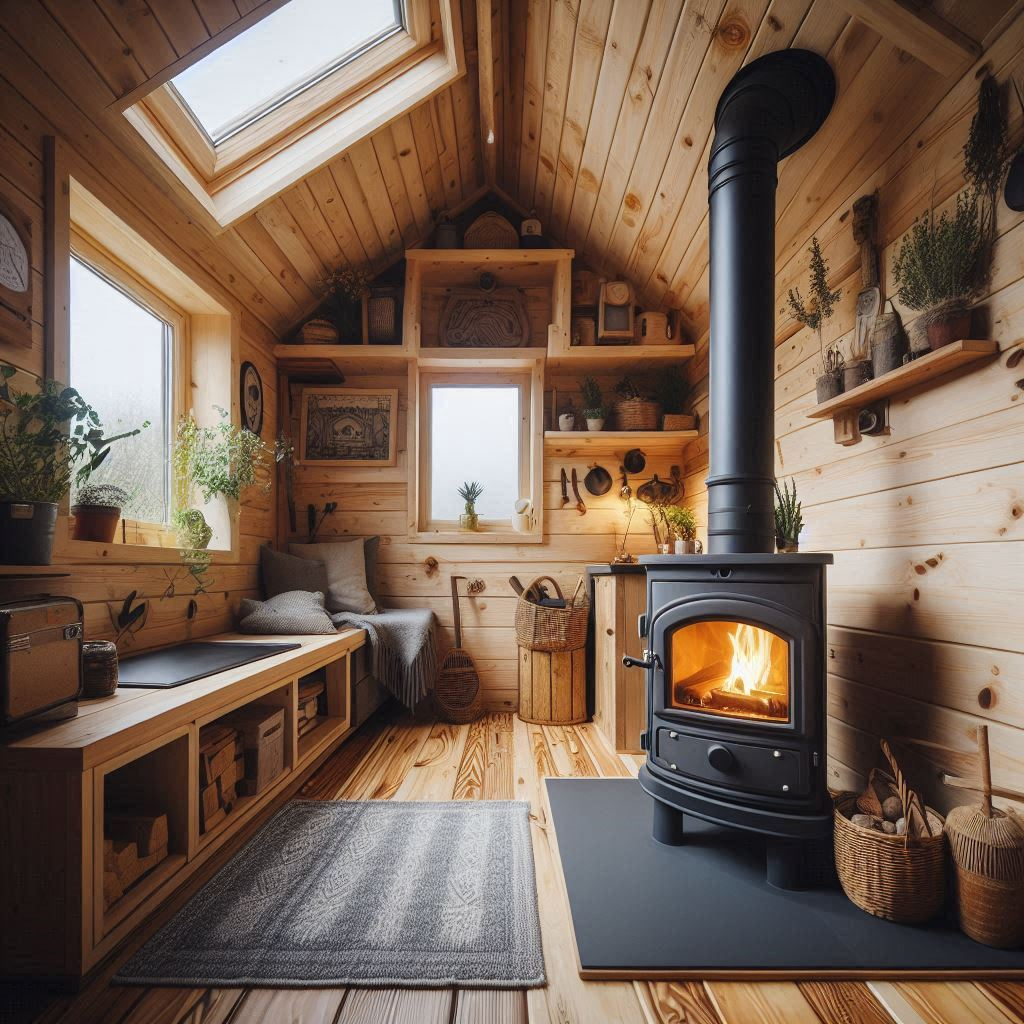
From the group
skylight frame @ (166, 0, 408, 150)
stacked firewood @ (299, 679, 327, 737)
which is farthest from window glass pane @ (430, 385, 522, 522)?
skylight frame @ (166, 0, 408, 150)

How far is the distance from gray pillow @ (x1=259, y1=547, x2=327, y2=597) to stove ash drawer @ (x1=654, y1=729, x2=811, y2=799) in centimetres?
195

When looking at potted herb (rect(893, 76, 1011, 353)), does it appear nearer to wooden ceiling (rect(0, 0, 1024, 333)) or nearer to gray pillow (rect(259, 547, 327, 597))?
wooden ceiling (rect(0, 0, 1024, 333))

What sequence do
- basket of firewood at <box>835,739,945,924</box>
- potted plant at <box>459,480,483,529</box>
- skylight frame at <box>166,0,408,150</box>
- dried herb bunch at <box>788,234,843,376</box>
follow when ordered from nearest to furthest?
basket of firewood at <box>835,739,945,924</box>
dried herb bunch at <box>788,234,843,376</box>
skylight frame at <box>166,0,408,150</box>
potted plant at <box>459,480,483,529</box>

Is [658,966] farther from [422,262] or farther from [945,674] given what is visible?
→ [422,262]

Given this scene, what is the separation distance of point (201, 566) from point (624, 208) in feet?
8.23

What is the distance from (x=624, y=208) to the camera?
2.97m

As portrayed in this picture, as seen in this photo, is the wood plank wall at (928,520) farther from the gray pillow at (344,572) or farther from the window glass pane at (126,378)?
the window glass pane at (126,378)

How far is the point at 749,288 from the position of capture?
1.80 m

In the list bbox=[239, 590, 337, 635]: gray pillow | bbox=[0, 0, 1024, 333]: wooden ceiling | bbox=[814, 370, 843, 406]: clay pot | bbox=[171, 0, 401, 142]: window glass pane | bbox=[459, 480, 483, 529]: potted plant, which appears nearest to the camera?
bbox=[0, 0, 1024, 333]: wooden ceiling

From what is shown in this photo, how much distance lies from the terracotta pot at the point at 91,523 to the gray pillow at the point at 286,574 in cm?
120

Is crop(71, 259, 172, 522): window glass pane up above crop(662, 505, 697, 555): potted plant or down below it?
above

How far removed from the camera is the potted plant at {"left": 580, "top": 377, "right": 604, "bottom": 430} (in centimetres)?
333

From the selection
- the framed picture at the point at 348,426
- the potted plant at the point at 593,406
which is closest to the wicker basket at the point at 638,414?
the potted plant at the point at 593,406

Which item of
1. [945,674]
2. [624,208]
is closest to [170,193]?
[624,208]
